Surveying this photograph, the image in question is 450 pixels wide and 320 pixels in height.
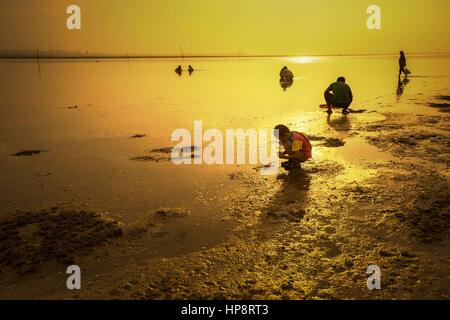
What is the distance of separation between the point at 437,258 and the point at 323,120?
32.7 feet

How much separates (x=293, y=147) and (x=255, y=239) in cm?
331

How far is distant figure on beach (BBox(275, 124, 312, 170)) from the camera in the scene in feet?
24.6

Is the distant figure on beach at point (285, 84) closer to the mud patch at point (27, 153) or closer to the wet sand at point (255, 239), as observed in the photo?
the mud patch at point (27, 153)

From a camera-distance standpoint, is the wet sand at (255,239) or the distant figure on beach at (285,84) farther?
the distant figure on beach at (285,84)

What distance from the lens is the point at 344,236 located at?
470 centimetres

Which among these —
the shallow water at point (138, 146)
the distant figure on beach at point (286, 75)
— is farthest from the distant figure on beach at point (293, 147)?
the distant figure on beach at point (286, 75)

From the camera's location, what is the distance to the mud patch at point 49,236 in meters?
4.37

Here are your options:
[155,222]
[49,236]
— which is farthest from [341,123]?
[49,236]

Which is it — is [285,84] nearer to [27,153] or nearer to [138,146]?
[138,146]

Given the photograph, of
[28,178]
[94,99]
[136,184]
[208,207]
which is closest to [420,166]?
[208,207]

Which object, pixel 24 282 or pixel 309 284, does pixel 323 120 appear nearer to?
pixel 309 284

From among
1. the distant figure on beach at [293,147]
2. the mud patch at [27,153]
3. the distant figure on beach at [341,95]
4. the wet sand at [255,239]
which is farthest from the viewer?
the distant figure on beach at [341,95]

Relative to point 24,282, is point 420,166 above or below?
above

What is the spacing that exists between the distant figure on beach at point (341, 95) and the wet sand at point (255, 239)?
769 centimetres
